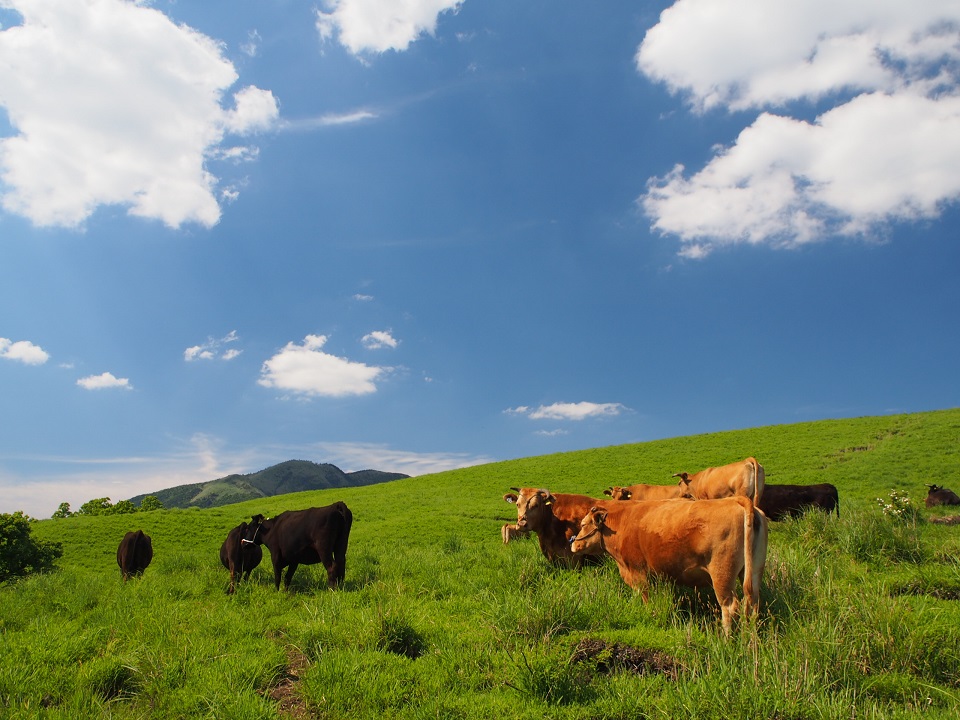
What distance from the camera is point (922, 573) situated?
355 inches

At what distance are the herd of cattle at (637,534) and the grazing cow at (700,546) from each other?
1 cm

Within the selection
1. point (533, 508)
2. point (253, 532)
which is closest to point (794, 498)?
point (533, 508)

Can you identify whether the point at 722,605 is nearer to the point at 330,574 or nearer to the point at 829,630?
the point at 829,630

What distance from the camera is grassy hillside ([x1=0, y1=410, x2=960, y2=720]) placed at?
552cm

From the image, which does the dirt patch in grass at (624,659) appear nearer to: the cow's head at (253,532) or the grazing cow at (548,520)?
the grazing cow at (548,520)

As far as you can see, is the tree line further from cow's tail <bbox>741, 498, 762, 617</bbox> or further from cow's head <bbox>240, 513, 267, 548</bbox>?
cow's tail <bbox>741, 498, 762, 617</bbox>

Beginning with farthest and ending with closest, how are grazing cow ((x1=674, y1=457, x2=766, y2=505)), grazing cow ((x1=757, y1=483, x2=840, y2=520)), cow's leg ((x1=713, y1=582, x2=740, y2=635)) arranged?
grazing cow ((x1=757, y1=483, x2=840, y2=520)), grazing cow ((x1=674, y1=457, x2=766, y2=505)), cow's leg ((x1=713, y1=582, x2=740, y2=635))

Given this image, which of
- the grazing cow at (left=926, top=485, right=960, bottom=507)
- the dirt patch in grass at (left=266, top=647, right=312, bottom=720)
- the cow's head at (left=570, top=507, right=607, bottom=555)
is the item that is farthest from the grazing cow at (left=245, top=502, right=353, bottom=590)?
the grazing cow at (left=926, top=485, right=960, bottom=507)

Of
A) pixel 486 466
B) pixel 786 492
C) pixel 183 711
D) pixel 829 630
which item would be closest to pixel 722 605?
pixel 829 630

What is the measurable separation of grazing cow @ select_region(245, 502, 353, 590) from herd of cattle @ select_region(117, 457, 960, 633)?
0.8 inches

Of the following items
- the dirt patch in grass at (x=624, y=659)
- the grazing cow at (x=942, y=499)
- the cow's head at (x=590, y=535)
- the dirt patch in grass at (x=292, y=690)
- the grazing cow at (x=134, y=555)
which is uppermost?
the cow's head at (x=590, y=535)

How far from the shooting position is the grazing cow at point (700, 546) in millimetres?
6977

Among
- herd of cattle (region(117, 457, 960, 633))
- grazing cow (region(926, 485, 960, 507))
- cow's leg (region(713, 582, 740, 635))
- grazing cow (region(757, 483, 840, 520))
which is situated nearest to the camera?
cow's leg (region(713, 582, 740, 635))

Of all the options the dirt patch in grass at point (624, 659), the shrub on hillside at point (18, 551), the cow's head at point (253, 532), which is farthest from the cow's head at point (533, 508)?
the shrub on hillside at point (18, 551)
